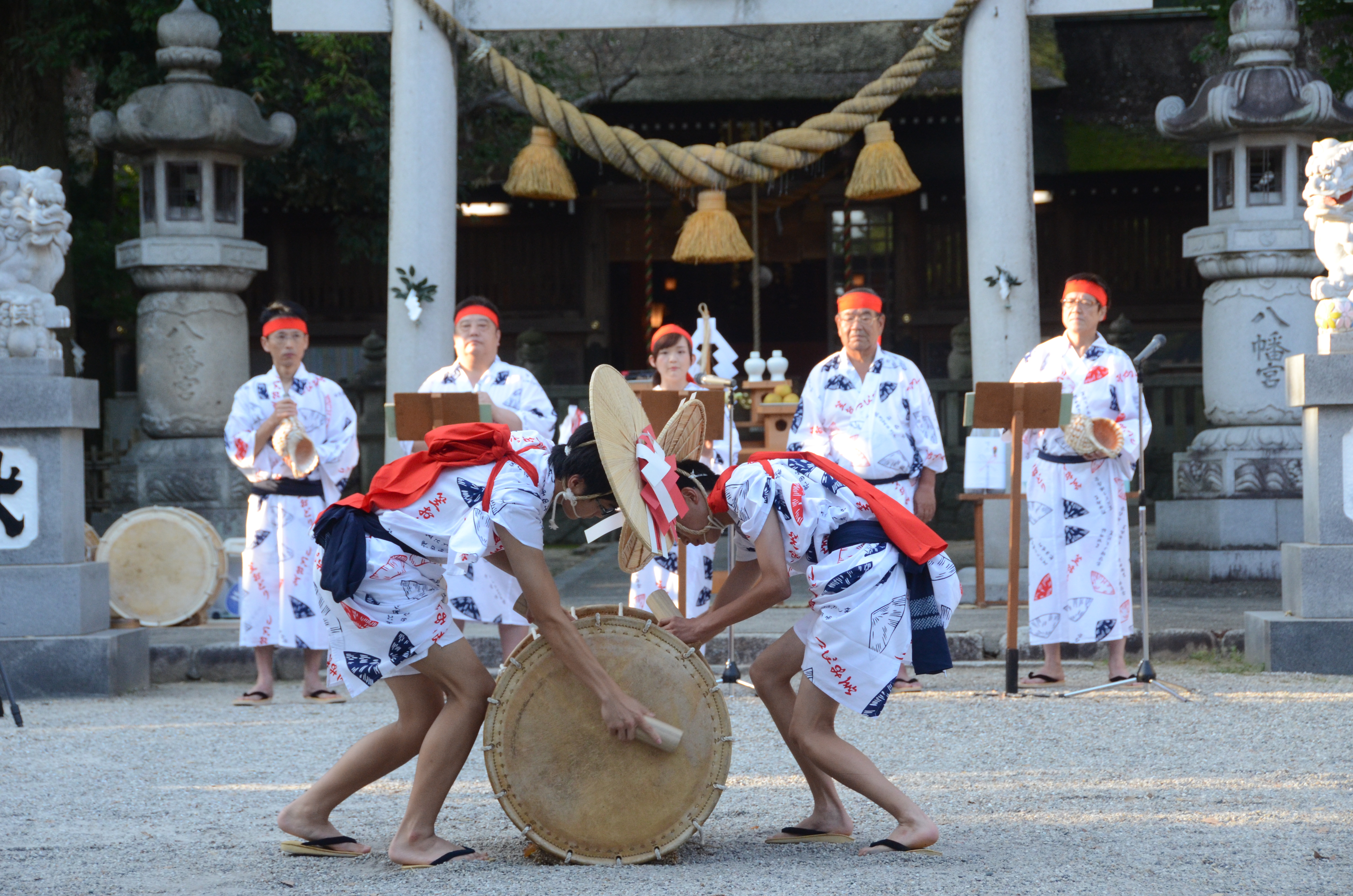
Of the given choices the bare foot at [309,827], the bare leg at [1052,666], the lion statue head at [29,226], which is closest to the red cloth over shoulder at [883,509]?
the bare foot at [309,827]

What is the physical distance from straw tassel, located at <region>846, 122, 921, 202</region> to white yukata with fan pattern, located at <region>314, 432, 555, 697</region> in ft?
18.4

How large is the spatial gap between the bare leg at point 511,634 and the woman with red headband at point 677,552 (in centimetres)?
49

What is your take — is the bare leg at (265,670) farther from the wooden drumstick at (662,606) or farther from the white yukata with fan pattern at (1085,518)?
the white yukata with fan pattern at (1085,518)

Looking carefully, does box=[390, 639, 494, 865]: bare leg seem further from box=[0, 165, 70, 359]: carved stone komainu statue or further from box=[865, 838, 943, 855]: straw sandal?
box=[0, 165, 70, 359]: carved stone komainu statue

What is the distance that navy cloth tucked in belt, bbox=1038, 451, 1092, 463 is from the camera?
20.4ft

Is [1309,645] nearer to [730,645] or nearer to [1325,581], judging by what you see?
[1325,581]

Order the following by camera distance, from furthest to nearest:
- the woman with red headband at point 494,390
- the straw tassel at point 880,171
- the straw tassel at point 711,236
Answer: the straw tassel at point 711,236, the straw tassel at point 880,171, the woman with red headband at point 494,390

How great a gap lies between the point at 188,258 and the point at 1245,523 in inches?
272

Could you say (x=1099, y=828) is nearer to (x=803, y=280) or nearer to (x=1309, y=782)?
(x=1309, y=782)

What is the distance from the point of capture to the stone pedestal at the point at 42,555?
6.31 m

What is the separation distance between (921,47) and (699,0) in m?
1.34

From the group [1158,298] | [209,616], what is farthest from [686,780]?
[1158,298]

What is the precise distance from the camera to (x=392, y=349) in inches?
332

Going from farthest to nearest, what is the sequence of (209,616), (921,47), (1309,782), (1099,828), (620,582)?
(620,582) → (921,47) → (209,616) → (1309,782) → (1099,828)
